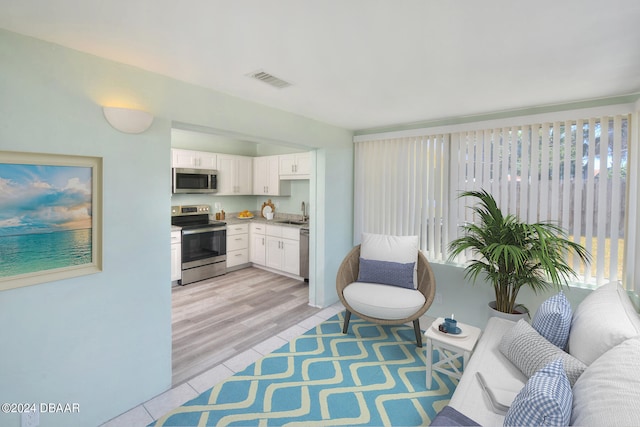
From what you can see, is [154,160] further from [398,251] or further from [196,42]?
[398,251]

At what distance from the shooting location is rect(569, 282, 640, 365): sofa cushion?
1419 millimetres

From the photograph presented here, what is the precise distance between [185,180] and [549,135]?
4852mm

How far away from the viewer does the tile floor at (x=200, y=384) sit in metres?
2.01

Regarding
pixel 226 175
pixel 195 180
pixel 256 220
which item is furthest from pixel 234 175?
pixel 256 220

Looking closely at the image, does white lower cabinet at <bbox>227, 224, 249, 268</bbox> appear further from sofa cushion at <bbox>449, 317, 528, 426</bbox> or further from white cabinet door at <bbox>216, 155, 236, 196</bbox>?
sofa cushion at <bbox>449, 317, 528, 426</bbox>

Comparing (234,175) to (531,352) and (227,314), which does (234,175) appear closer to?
(227,314)

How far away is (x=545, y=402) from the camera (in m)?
1.12

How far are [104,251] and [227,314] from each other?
79.9 inches

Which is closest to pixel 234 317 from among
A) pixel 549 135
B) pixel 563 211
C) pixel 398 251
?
pixel 398 251

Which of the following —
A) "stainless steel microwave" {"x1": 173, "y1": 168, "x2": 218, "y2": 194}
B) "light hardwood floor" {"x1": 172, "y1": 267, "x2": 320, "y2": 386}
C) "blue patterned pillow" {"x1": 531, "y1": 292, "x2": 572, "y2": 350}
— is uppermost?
"stainless steel microwave" {"x1": 173, "y1": 168, "x2": 218, "y2": 194}

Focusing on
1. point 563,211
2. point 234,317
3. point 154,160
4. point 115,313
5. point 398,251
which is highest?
point 154,160

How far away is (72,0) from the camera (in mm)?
1336

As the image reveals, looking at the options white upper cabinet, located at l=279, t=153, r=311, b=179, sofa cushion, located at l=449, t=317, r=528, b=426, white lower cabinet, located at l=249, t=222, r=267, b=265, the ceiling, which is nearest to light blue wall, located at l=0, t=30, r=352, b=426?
the ceiling

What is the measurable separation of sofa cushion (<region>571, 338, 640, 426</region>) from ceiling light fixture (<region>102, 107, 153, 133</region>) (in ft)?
8.86
